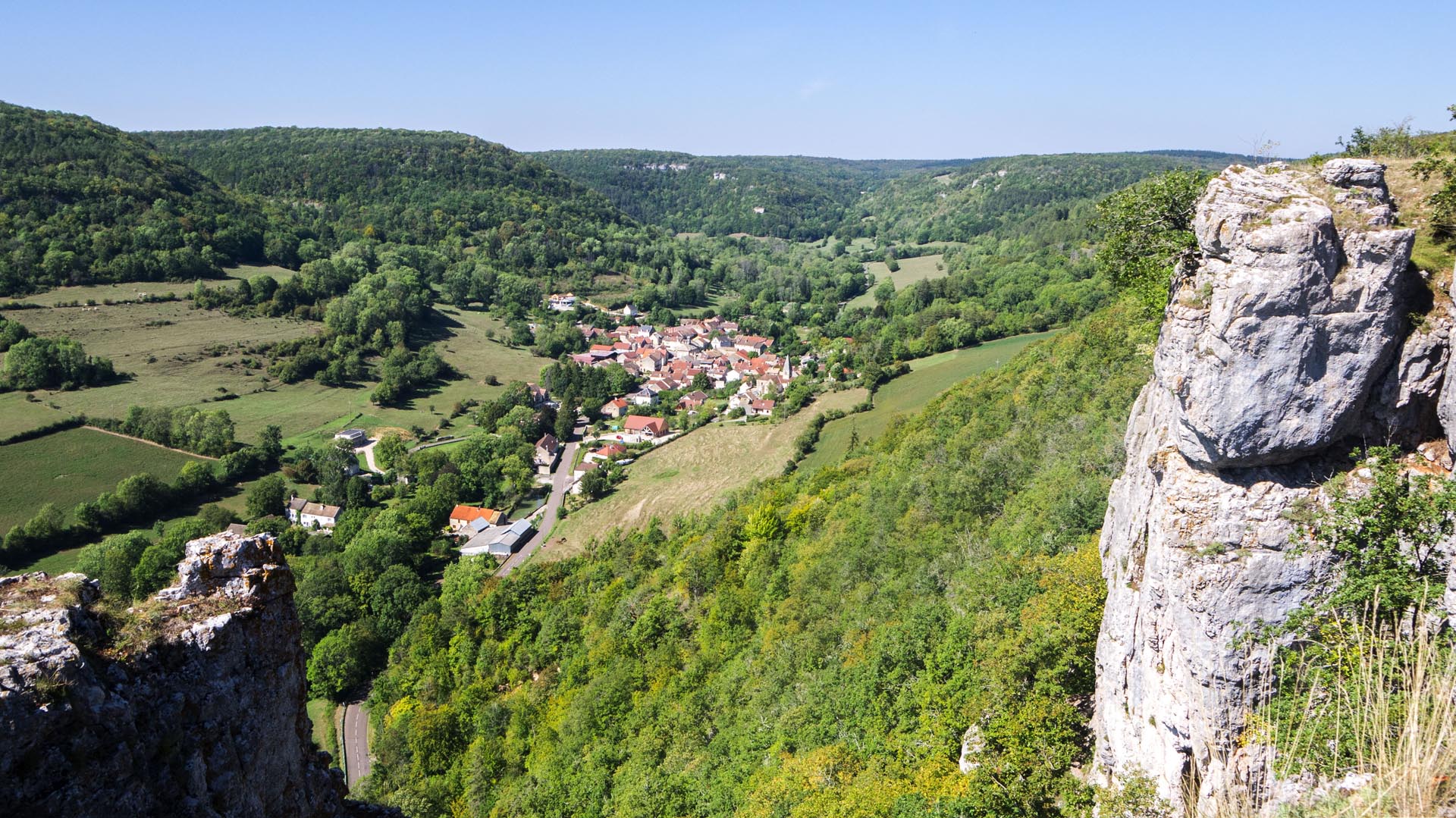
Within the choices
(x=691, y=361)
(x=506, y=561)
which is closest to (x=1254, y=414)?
(x=506, y=561)

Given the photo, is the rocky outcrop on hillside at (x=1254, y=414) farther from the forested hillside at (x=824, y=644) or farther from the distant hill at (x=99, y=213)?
the distant hill at (x=99, y=213)

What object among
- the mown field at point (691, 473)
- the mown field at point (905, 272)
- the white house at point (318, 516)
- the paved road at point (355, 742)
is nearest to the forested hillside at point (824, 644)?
the paved road at point (355, 742)

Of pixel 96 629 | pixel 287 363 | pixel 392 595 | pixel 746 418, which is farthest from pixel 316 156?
pixel 96 629

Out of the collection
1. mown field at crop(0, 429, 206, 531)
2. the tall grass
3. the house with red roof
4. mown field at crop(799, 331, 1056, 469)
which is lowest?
the house with red roof

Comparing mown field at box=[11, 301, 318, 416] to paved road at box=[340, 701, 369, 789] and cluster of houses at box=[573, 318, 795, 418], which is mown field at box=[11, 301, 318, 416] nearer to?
cluster of houses at box=[573, 318, 795, 418]

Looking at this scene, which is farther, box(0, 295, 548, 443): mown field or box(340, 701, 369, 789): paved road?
box(0, 295, 548, 443): mown field

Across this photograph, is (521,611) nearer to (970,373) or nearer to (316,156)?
(970,373)

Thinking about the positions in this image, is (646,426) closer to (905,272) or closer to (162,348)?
(162,348)

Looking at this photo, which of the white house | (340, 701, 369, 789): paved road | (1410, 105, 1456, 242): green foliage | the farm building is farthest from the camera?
the farm building

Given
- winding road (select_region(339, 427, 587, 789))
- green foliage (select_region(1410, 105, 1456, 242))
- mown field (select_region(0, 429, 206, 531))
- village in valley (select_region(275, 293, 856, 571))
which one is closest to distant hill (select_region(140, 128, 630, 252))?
village in valley (select_region(275, 293, 856, 571))
